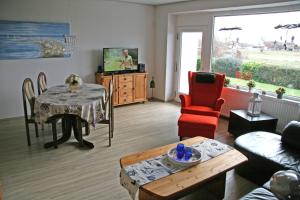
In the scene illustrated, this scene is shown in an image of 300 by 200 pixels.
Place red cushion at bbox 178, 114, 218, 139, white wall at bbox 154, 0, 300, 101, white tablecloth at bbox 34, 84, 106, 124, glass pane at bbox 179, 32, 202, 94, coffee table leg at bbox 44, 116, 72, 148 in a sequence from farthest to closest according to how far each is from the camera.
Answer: glass pane at bbox 179, 32, 202, 94 → white wall at bbox 154, 0, 300, 101 → coffee table leg at bbox 44, 116, 72, 148 → red cushion at bbox 178, 114, 218, 139 → white tablecloth at bbox 34, 84, 106, 124

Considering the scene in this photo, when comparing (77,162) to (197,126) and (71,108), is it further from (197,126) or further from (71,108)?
(197,126)

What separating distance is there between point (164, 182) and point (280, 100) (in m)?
3.04

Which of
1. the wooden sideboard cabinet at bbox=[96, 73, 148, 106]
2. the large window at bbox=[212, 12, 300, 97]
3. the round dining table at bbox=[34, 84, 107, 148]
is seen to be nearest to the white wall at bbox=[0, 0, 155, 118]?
the wooden sideboard cabinet at bbox=[96, 73, 148, 106]

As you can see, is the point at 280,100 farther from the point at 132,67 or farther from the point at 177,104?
the point at 132,67

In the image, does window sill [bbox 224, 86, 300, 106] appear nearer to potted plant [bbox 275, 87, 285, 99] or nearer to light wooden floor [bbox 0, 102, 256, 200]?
potted plant [bbox 275, 87, 285, 99]

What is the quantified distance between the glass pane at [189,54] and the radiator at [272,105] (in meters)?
1.24

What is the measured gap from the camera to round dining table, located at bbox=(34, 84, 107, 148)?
3.19 meters

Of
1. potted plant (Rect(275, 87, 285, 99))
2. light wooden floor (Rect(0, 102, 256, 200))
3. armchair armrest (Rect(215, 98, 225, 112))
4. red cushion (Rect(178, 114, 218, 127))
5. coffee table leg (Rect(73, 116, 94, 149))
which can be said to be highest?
potted plant (Rect(275, 87, 285, 99))

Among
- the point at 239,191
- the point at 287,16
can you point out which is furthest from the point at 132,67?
the point at 239,191

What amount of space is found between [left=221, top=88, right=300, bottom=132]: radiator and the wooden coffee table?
206 cm

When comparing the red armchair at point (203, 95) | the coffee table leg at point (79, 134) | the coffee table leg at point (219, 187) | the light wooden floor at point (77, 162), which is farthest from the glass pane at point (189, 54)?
the coffee table leg at point (219, 187)

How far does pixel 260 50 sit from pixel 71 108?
3613 millimetres

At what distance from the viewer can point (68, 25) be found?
5020 mm

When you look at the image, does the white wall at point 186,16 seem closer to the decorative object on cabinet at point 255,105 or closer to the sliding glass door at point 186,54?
the sliding glass door at point 186,54
